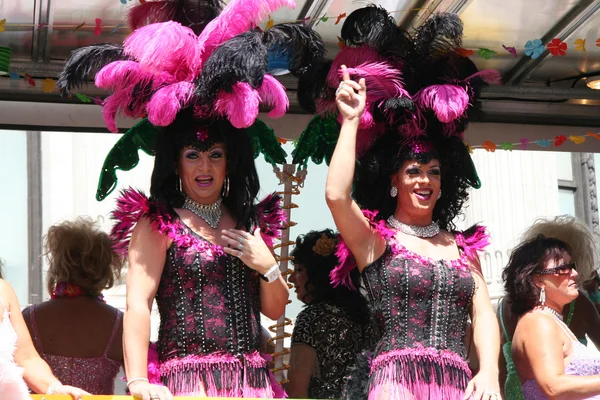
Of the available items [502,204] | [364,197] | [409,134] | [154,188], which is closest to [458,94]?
[409,134]

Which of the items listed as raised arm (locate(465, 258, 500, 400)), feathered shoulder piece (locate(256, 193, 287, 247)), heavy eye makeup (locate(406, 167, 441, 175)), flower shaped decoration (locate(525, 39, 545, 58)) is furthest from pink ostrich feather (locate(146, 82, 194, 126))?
flower shaped decoration (locate(525, 39, 545, 58))

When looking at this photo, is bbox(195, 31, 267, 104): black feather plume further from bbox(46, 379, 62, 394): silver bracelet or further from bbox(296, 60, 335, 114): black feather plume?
bbox(46, 379, 62, 394): silver bracelet

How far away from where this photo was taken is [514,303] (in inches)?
177

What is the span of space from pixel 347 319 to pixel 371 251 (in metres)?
0.76

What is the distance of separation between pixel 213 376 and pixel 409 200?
3.41 ft

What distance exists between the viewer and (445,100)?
3.86m

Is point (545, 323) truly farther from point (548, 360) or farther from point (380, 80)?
point (380, 80)

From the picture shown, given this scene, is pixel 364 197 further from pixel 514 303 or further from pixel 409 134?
pixel 514 303

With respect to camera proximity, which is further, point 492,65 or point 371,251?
point 492,65

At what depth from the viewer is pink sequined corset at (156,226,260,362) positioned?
3.56m

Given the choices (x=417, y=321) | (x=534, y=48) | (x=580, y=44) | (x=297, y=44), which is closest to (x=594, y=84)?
(x=580, y=44)

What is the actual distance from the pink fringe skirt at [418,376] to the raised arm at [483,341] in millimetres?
78

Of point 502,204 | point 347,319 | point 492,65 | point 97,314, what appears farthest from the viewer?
point 502,204

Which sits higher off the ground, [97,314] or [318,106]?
[318,106]
